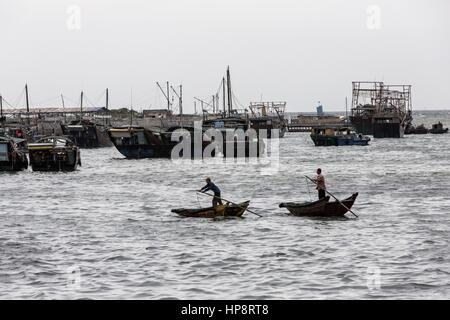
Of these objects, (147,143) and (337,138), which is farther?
(337,138)

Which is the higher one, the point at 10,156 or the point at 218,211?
the point at 10,156

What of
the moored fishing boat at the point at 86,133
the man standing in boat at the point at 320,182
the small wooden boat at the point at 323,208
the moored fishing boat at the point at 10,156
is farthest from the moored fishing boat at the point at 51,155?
the moored fishing boat at the point at 86,133

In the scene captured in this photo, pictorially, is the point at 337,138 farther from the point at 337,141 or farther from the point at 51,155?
the point at 51,155

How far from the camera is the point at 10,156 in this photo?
72125 millimetres

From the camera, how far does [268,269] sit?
2692 centimetres

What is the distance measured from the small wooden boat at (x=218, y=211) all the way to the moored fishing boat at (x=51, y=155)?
1354 inches

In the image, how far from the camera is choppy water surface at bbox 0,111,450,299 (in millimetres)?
24453

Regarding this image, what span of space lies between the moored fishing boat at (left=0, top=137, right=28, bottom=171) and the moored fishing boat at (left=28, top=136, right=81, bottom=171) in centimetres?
142

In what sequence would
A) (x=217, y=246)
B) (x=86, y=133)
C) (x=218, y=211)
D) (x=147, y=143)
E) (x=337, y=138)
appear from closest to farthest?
(x=217, y=246) < (x=218, y=211) < (x=147, y=143) < (x=337, y=138) < (x=86, y=133)

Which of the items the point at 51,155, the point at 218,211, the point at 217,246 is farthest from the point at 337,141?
the point at 217,246

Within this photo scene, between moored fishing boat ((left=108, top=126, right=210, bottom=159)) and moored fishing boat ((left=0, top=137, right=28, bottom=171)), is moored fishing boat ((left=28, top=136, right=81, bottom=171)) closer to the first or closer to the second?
moored fishing boat ((left=0, top=137, right=28, bottom=171))

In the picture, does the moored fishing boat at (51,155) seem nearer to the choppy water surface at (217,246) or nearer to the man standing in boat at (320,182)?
the choppy water surface at (217,246)

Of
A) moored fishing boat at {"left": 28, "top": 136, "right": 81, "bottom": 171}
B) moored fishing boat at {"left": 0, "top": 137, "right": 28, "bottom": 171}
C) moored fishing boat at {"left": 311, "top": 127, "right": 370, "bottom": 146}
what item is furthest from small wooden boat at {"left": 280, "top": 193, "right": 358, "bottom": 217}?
moored fishing boat at {"left": 311, "top": 127, "right": 370, "bottom": 146}

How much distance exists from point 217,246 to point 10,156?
44.6 meters
